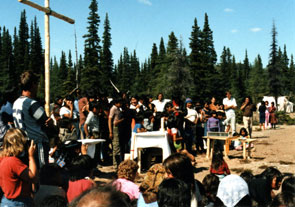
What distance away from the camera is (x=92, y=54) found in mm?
54250

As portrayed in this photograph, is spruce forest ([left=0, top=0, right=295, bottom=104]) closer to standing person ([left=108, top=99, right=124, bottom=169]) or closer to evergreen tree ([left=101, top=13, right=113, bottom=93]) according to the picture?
evergreen tree ([left=101, top=13, right=113, bottom=93])

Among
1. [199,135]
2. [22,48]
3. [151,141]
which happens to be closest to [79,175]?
[151,141]

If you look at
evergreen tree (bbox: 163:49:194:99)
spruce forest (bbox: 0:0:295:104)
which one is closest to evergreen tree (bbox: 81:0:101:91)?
spruce forest (bbox: 0:0:295:104)

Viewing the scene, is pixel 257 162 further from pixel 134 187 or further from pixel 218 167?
pixel 134 187

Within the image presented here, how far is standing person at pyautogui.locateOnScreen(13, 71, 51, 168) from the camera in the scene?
4.03 metres

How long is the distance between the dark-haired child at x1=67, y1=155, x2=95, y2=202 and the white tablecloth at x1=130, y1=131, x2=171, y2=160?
12.0 feet

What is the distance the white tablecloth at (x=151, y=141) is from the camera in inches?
310

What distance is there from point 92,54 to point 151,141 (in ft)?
158

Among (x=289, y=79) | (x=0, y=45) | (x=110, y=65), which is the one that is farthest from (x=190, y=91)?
(x=0, y=45)

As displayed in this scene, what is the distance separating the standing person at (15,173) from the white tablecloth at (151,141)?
15.5 ft

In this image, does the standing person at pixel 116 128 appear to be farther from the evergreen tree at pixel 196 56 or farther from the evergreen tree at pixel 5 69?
the evergreen tree at pixel 5 69

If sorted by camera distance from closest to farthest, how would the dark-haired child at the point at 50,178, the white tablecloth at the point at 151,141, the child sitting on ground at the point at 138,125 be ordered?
the dark-haired child at the point at 50,178
the white tablecloth at the point at 151,141
the child sitting on ground at the point at 138,125

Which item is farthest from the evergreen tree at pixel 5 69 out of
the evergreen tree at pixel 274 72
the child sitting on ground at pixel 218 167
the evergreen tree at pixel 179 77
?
the child sitting on ground at pixel 218 167

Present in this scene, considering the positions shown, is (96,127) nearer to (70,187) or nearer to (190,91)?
(70,187)
